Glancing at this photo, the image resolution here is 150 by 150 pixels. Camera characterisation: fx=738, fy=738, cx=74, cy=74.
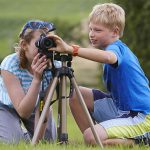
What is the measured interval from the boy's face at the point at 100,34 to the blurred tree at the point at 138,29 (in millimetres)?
11223

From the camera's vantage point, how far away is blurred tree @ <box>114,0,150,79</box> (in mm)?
18797

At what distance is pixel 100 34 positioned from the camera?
24.5 ft

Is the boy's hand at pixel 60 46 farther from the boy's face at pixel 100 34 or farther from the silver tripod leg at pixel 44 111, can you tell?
the boy's face at pixel 100 34

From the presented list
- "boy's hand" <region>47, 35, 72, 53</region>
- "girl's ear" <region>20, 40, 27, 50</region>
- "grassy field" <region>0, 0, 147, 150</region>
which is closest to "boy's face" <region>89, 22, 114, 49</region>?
"girl's ear" <region>20, 40, 27, 50</region>

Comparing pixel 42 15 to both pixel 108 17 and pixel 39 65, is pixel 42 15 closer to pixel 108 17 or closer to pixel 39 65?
pixel 108 17

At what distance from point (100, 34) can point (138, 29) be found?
461 inches

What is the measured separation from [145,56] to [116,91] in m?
11.5

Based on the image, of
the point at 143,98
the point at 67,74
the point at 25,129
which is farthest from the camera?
the point at 25,129

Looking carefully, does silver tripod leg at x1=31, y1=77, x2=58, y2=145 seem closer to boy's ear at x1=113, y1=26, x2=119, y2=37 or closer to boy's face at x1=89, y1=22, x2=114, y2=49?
boy's face at x1=89, y1=22, x2=114, y2=49

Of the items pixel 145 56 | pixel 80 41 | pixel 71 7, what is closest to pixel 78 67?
pixel 80 41

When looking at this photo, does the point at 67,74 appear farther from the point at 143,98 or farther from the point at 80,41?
the point at 80,41

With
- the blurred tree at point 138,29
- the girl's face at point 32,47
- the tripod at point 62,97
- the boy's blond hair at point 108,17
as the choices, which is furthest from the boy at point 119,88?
the blurred tree at point 138,29

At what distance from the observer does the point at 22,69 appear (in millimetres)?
7719

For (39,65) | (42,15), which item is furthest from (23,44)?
(42,15)
